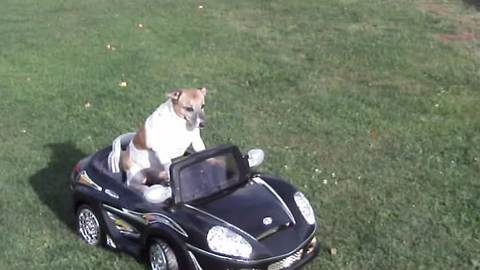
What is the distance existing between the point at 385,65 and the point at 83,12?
766 centimetres

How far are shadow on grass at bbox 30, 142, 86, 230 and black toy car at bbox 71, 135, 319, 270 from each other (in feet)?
3.68

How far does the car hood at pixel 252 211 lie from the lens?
5.71 metres

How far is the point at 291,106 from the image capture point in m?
10.1

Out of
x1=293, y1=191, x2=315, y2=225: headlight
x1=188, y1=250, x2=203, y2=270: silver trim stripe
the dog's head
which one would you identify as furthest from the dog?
x1=293, y1=191, x2=315, y2=225: headlight

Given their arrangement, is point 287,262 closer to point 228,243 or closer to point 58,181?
point 228,243

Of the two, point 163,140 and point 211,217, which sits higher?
point 163,140

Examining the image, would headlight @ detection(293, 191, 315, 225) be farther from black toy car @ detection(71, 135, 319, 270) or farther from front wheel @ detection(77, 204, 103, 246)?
front wheel @ detection(77, 204, 103, 246)

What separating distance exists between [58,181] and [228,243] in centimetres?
331

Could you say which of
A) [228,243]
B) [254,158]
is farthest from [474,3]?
[228,243]

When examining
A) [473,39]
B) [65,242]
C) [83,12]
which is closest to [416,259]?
[65,242]

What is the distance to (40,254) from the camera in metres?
6.75

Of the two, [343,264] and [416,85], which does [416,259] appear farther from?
[416,85]

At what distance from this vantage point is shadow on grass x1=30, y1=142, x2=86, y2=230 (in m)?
7.65

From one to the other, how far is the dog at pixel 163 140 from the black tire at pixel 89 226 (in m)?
0.53
